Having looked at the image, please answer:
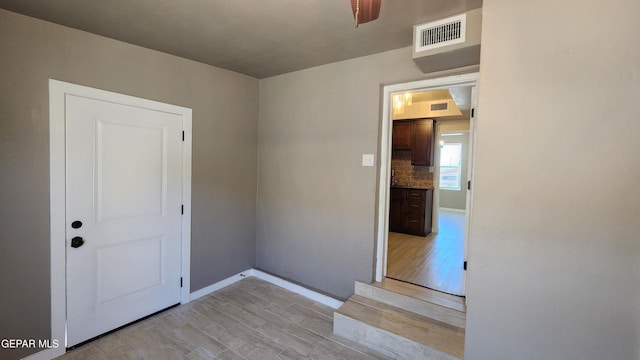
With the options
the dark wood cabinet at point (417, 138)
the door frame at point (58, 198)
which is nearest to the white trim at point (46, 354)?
the door frame at point (58, 198)

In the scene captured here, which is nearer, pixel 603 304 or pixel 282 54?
pixel 603 304

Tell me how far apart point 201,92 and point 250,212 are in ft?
5.12

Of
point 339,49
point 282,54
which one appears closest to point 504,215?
point 339,49

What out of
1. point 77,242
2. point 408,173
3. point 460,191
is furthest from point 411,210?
point 77,242

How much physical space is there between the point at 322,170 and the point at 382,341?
1.70 metres

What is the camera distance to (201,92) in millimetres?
2924

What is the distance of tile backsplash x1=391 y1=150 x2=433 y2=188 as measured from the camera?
5.48 metres

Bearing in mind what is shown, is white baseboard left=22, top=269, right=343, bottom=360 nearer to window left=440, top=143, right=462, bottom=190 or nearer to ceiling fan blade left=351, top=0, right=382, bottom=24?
ceiling fan blade left=351, top=0, right=382, bottom=24

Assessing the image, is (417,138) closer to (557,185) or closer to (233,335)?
(557,185)

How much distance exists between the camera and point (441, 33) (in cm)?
194

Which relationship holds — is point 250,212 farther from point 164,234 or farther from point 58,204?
point 58,204

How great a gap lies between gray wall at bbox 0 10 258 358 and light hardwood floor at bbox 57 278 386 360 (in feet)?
1.27

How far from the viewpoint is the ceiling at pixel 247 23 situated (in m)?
1.78

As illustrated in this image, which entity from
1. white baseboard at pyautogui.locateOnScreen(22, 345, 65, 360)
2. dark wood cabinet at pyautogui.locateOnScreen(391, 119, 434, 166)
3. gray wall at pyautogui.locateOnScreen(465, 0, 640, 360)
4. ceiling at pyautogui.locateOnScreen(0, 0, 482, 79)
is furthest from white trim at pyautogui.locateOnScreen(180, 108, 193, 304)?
dark wood cabinet at pyautogui.locateOnScreen(391, 119, 434, 166)
